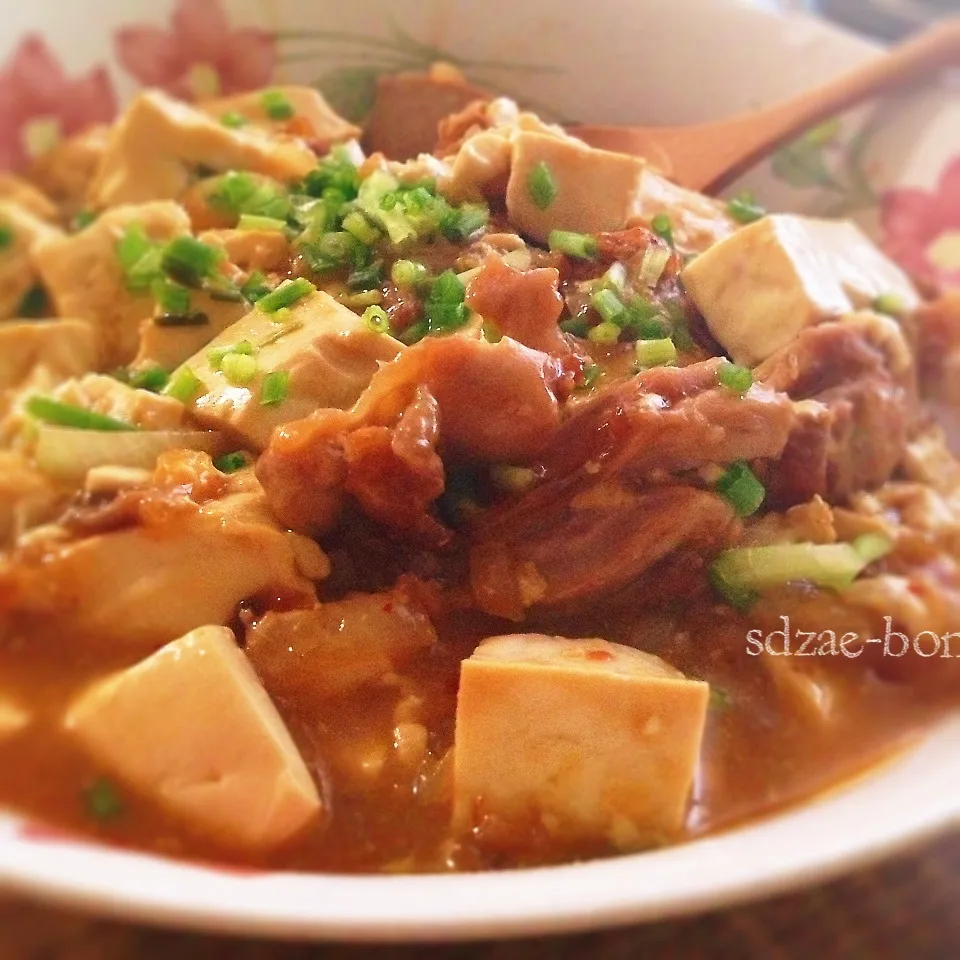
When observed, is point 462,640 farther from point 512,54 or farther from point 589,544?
point 512,54

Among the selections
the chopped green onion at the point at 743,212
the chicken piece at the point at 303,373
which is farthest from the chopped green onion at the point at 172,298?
the chopped green onion at the point at 743,212

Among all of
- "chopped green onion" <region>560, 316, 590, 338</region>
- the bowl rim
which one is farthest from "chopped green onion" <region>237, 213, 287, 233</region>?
the bowl rim

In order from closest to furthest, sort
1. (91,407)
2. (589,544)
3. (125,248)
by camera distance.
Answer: (589,544), (91,407), (125,248)

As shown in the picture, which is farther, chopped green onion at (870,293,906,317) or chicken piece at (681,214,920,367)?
chopped green onion at (870,293,906,317)

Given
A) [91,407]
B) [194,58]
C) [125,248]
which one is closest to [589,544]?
[91,407]

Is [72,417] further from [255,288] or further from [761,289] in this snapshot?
[761,289]

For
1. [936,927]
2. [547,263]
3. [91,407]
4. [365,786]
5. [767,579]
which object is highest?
[547,263]

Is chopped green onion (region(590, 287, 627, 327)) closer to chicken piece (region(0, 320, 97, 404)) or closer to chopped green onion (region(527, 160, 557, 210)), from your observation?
chopped green onion (region(527, 160, 557, 210))
